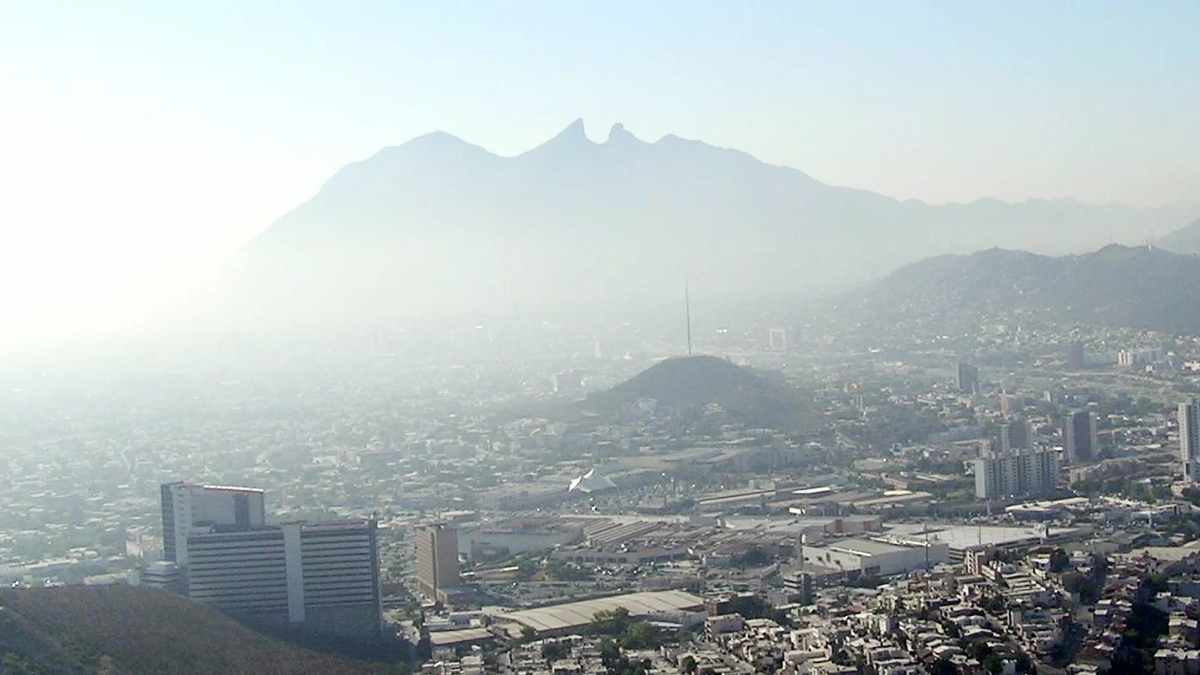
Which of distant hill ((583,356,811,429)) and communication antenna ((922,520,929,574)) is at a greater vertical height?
distant hill ((583,356,811,429))

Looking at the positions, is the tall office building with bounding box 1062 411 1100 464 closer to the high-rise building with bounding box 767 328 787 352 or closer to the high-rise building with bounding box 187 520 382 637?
the high-rise building with bounding box 187 520 382 637

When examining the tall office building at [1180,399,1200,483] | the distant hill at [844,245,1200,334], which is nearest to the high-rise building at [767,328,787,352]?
the distant hill at [844,245,1200,334]

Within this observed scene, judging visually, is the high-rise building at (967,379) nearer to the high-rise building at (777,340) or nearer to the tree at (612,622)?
the high-rise building at (777,340)

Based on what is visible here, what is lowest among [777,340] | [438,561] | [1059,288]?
[438,561]

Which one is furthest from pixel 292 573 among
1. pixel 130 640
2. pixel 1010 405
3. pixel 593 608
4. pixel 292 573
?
pixel 1010 405

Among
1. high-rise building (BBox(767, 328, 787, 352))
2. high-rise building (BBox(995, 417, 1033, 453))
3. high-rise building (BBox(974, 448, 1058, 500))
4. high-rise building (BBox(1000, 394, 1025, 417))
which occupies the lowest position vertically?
high-rise building (BBox(974, 448, 1058, 500))

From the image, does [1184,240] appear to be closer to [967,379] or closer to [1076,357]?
[1076,357]

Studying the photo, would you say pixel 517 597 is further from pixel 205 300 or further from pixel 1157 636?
pixel 205 300
